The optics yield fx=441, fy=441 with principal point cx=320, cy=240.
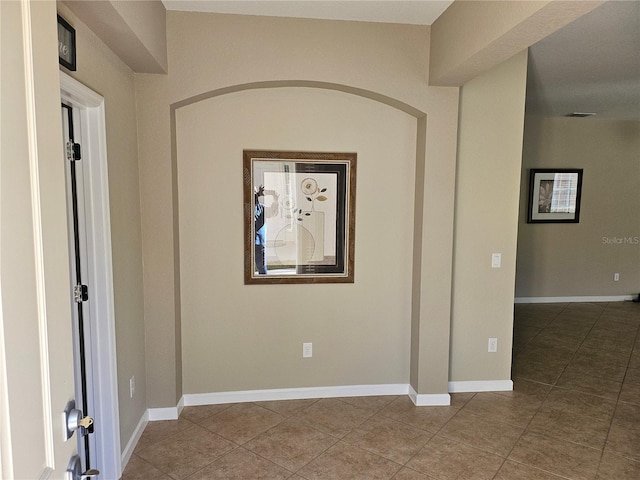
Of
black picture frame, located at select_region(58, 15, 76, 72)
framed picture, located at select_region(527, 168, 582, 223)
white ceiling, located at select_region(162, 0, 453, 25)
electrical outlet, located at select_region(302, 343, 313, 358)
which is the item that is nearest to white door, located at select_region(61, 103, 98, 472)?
black picture frame, located at select_region(58, 15, 76, 72)

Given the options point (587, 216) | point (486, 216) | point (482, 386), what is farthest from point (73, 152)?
point (587, 216)

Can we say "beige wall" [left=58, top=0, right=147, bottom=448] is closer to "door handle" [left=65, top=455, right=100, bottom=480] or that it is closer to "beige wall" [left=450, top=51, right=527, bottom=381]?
"door handle" [left=65, top=455, right=100, bottom=480]

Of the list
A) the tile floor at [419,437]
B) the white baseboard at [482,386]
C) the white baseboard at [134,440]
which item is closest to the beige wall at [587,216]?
the tile floor at [419,437]

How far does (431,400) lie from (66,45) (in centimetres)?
323

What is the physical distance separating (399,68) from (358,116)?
1.49 ft

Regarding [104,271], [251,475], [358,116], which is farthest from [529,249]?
[104,271]

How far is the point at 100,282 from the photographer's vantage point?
2363 millimetres

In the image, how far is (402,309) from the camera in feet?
11.7

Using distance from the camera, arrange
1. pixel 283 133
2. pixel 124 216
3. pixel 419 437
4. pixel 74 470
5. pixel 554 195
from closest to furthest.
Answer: pixel 74 470 < pixel 124 216 < pixel 419 437 < pixel 283 133 < pixel 554 195

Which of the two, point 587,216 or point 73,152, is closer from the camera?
point 73,152

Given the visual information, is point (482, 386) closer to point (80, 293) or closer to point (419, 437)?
point (419, 437)

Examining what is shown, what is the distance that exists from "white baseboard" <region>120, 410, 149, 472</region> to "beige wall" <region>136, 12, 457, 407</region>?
0.45ft

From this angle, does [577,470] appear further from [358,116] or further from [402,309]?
[358,116]

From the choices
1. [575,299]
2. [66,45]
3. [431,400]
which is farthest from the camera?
[575,299]
